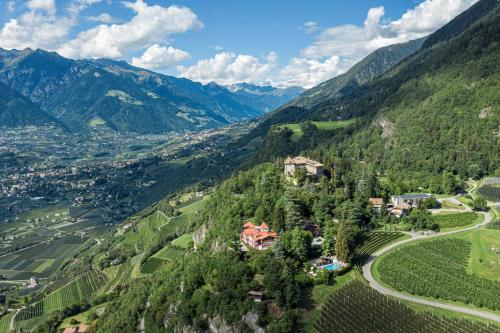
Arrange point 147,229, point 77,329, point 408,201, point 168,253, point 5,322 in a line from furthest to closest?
point 147,229 → point 168,253 → point 5,322 → point 77,329 → point 408,201

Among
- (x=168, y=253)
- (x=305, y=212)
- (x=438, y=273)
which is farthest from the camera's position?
(x=168, y=253)

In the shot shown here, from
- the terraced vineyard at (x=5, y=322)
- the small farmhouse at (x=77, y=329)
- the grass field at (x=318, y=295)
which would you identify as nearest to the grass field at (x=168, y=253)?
the small farmhouse at (x=77, y=329)

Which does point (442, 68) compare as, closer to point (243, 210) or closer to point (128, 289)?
point (243, 210)

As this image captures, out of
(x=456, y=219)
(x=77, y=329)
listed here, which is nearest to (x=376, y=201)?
(x=456, y=219)

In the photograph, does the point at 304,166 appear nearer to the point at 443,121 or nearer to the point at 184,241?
the point at 184,241

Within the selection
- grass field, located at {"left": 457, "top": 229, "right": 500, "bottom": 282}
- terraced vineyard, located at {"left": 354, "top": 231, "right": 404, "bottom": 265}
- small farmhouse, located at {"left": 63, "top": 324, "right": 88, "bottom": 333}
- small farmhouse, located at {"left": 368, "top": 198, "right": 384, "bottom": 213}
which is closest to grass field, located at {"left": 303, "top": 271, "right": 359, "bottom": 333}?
terraced vineyard, located at {"left": 354, "top": 231, "right": 404, "bottom": 265}

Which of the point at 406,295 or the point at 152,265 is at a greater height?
the point at 406,295

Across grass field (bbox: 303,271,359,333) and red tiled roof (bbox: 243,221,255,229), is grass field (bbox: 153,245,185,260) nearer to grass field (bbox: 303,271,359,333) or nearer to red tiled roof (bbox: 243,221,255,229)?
red tiled roof (bbox: 243,221,255,229)
